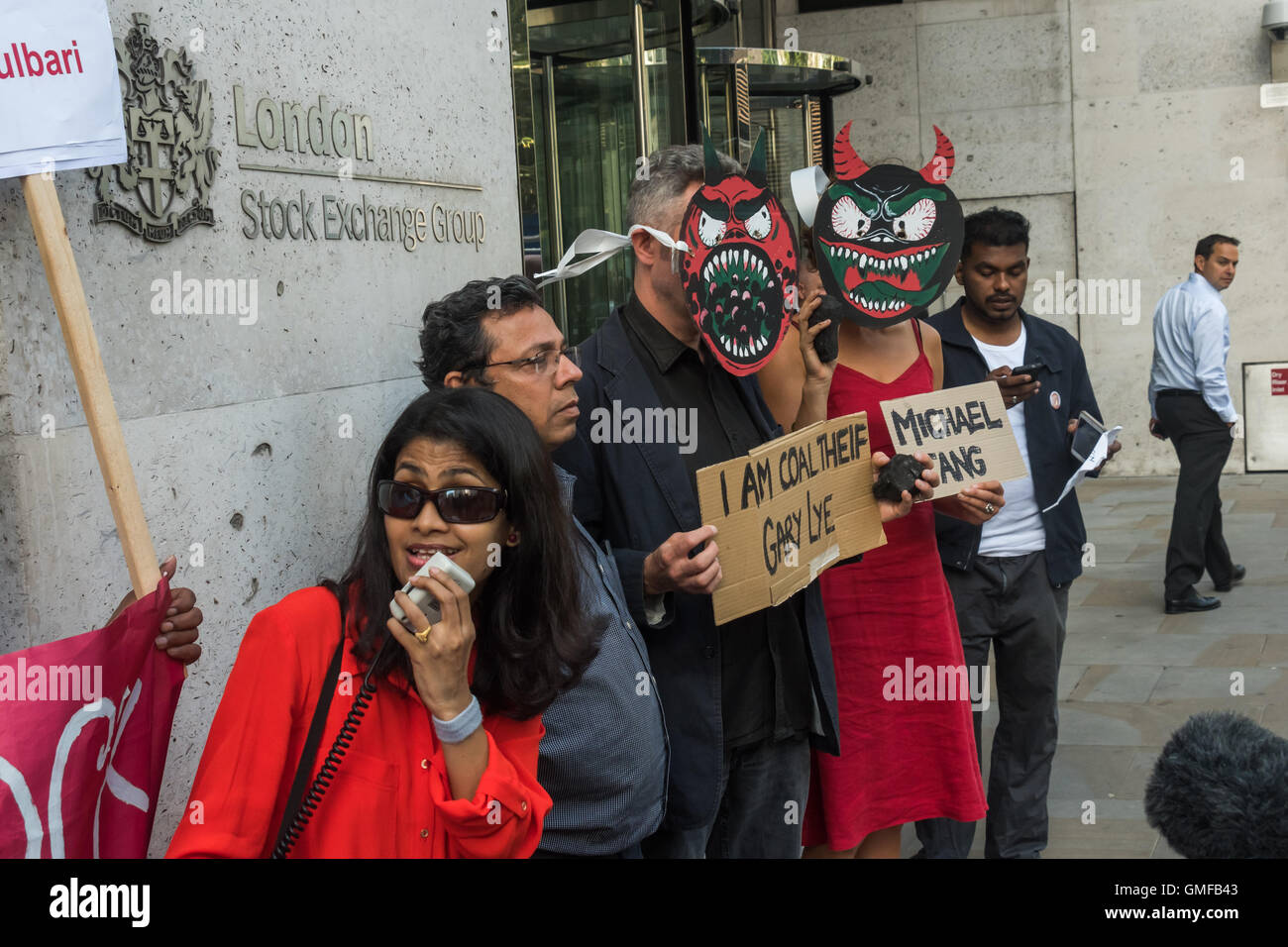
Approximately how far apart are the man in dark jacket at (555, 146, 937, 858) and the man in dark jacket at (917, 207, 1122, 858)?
3.52 feet

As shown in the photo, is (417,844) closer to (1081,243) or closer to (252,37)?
(252,37)

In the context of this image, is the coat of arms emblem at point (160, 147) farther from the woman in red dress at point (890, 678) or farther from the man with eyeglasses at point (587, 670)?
the woman in red dress at point (890, 678)

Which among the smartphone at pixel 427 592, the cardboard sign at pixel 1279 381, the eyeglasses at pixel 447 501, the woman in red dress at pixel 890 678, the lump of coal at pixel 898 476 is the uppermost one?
the eyeglasses at pixel 447 501

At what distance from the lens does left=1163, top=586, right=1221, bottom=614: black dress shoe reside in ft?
25.8

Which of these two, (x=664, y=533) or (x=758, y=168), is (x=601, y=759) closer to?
(x=664, y=533)

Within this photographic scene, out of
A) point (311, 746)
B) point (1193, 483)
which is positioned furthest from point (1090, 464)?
point (1193, 483)

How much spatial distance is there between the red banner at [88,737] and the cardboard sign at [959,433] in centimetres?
206

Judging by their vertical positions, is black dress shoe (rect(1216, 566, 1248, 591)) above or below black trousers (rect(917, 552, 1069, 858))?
below

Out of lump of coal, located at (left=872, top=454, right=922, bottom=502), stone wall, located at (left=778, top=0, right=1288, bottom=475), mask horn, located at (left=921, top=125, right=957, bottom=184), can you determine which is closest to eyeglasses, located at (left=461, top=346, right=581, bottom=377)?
lump of coal, located at (left=872, top=454, right=922, bottom=502)

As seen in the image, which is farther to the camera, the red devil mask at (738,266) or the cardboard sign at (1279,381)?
the cardboard sign at (1279,381)

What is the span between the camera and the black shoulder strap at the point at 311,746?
75.6 inches

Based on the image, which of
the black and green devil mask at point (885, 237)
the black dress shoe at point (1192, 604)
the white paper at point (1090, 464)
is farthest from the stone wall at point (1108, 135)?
the black and green devil mask at point (885, 237)

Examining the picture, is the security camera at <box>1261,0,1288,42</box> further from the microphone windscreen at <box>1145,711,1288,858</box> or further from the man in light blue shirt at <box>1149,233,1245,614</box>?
the microphone windscreen at <box>1145,711,1288,858</box>

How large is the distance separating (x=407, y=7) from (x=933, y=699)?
7.54ft
